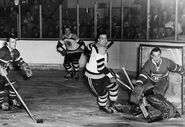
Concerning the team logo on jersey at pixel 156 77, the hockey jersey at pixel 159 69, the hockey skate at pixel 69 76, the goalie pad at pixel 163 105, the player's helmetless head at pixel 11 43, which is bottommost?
the hockey skate at pixel 69 76

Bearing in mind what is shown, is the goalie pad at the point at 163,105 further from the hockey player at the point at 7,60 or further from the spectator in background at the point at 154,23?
the spectator in background at the point at 154,23

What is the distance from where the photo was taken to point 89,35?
1254 centimetres

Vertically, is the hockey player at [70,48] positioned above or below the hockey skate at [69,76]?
above

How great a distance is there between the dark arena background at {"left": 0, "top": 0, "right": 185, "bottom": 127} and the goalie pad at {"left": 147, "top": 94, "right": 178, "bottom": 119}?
13 centimetres

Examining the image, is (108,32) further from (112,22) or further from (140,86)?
→ (140,86)

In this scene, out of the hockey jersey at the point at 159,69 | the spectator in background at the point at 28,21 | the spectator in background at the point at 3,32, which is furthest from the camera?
the spectator in background at the point at 3,32

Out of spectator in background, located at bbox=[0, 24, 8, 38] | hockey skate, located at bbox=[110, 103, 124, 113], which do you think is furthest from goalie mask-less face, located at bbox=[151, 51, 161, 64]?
spectator in background, located at bbox=[0, 24, 8, 38]

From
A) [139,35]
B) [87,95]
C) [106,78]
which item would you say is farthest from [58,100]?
[139,35]

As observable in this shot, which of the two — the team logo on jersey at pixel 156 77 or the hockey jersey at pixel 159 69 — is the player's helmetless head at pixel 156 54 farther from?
the team logo on jersey at pixel 156 77

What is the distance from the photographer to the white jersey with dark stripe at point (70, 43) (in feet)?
35.0

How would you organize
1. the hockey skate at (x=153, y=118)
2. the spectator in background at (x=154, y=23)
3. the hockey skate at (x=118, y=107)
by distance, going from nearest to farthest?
the hockey skate at (x=153, y=118) → the hockey skate at (x=118, y=107) → the spectator in background at (x=154, y=23)

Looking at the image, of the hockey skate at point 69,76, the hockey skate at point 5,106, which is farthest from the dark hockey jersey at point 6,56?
the hockey skate at point 69,76

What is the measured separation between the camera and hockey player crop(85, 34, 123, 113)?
631 centimetres

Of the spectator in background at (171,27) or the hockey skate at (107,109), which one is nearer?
the hockey skate at (107,109)
